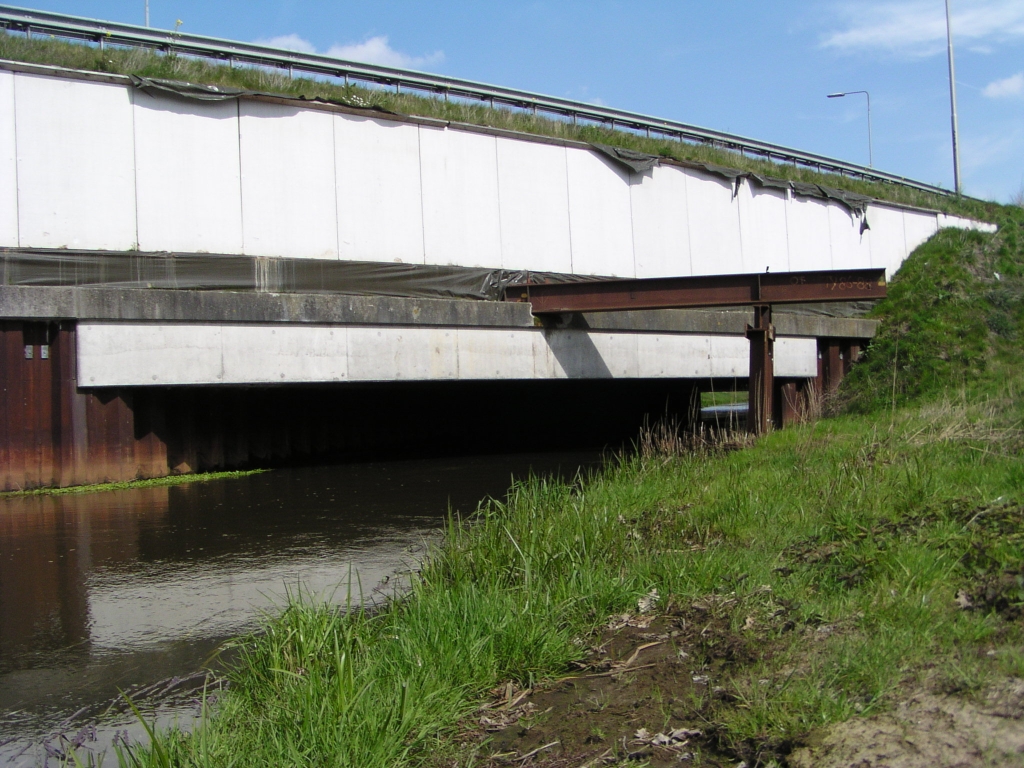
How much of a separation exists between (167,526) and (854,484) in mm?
6645

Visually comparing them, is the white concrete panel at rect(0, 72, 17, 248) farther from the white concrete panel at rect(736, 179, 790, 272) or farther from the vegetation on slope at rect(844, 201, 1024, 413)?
the white concrete panel at rect(736, 179, 790, 272)

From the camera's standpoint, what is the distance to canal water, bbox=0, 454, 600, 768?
462 centimetres

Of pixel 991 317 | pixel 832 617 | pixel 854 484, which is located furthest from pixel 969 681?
pixel 991 317

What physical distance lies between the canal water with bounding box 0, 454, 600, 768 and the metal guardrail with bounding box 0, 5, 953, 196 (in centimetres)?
722

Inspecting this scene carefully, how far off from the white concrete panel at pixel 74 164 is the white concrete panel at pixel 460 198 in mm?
4579

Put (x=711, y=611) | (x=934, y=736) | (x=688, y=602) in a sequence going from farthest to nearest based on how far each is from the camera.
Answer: (x=688, y=602), (x=711, y=611), (x=934, y=736)

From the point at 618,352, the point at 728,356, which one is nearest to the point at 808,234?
the point at 728,356

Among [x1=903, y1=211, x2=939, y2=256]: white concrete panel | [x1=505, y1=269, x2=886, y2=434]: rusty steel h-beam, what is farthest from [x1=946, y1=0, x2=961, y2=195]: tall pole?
[x1=505, y1=269, x2=886, y2=434]: rusty steel h-beam

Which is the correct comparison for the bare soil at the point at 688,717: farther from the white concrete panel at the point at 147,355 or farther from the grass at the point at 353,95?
the grass at the point at 353,95

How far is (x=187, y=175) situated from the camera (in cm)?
1273

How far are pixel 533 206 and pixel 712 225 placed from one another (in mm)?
4455

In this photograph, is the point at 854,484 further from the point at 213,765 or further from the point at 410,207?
the point at 410,207

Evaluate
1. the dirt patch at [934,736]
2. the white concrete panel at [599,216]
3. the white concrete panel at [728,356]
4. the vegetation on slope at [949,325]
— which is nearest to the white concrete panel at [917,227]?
the vegetation on slope at [949,325]

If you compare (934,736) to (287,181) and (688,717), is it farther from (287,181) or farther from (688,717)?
(287,181)
